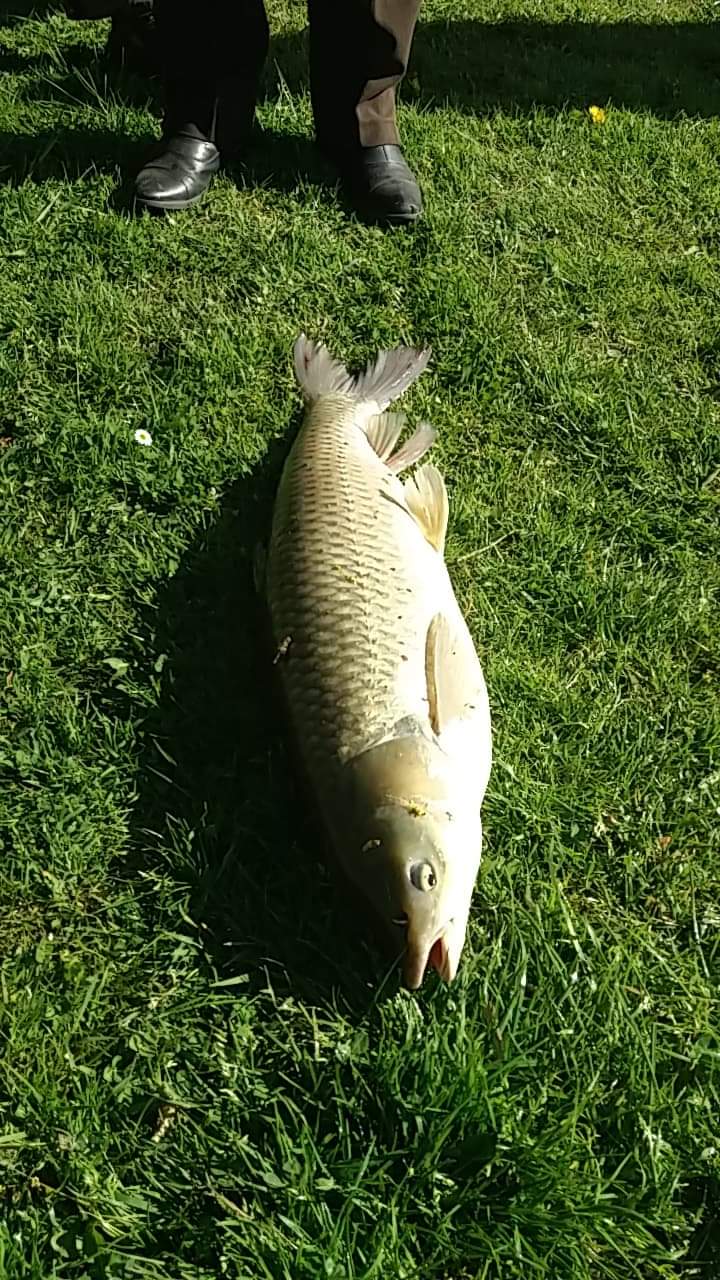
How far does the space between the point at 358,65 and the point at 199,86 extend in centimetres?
60

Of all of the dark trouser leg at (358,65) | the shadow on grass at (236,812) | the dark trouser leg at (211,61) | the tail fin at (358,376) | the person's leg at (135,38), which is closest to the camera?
the shadow on grass at (236,812)

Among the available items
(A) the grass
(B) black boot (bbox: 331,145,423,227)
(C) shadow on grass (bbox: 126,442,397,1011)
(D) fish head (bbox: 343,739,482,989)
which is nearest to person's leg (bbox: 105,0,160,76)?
(A) the grass

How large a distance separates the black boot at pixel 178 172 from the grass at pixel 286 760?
10 cm

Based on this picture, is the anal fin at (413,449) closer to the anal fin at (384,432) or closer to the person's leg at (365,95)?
the anal fin at (384,432)

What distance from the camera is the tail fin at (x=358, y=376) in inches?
110

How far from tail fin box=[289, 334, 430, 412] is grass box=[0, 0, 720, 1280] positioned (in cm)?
18

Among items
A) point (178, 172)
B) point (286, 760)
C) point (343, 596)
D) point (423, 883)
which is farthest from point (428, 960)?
point (178, 172)

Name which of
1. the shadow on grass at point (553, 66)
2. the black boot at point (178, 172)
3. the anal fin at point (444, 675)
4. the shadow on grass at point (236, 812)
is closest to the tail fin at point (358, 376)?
the shadow on grass at point (236, 812)

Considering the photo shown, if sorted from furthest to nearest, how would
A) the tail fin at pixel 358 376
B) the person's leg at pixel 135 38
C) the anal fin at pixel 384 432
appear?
the person's leg at pixel 135 38 < the tail fin at pixel 358 376 < the anal fin at pixel 384 432

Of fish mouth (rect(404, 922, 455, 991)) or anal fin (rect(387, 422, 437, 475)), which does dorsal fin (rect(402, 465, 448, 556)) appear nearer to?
anal fin (rect(387, 422, 437, 475))

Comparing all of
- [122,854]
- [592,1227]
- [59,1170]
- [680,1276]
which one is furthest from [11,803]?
[680,1276]

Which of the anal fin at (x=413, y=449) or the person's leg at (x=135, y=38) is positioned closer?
the anal fin at (x=413, y=449)

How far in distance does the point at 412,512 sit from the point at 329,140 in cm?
213

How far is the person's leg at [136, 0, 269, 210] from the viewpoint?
3643 millimetres
